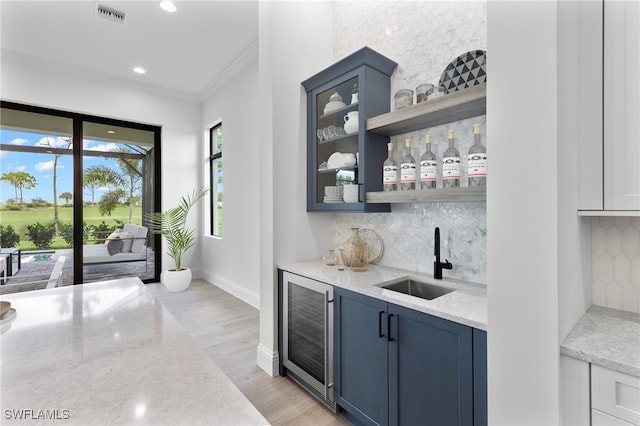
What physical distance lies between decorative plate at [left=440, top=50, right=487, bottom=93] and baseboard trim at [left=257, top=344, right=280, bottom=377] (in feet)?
7.33

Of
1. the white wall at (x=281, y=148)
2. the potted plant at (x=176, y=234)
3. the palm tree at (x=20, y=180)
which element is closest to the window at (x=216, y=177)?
the potted plant at (x=176, y=234)

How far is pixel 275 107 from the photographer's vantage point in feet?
7.55

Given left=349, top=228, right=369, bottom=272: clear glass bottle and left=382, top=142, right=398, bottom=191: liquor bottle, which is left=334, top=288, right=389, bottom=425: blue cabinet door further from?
left=382, top=142, right=398, bottom=191: liquor bottle

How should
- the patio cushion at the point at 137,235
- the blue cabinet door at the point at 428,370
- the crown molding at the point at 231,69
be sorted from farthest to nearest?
the patio cushion at the point at 137,235
the crown molding at the point at 231,69
the blue cabinet door at the point at 428,370

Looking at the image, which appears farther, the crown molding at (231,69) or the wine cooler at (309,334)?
the crown molding at (231,69)

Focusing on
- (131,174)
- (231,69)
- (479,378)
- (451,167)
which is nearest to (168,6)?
(231,69)

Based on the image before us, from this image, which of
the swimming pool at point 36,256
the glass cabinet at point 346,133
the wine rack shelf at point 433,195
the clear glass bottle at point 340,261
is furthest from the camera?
the swimming pool at point 36,256

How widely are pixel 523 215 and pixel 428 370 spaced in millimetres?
812

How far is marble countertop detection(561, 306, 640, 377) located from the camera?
895mm

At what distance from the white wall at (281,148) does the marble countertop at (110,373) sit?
127 cm

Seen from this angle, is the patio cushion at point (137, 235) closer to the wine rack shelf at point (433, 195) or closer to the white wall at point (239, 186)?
the white wall at point (239, 186)

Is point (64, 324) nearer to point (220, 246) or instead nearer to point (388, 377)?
point (388, 377)

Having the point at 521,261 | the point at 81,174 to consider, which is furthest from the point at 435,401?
the point at 81,174

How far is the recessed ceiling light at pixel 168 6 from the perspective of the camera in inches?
111
